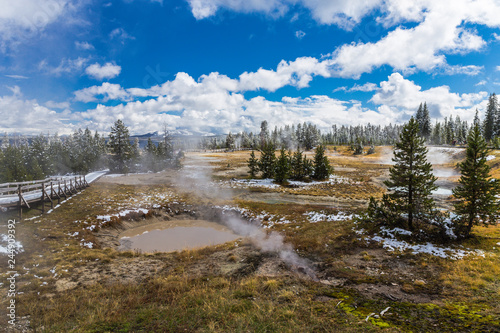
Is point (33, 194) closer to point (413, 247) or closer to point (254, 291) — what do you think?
point (254, 291)

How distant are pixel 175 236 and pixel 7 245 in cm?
1141

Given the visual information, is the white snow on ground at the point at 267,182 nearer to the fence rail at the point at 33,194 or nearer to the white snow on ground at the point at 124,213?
the white snow on ground at the point at 124,213

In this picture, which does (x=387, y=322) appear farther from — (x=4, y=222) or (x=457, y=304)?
(x=4, y=222)

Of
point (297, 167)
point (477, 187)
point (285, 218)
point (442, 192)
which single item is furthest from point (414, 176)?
point (297, 167)

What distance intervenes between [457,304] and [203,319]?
9641 mm

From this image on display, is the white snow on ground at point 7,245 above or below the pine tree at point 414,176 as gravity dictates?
below

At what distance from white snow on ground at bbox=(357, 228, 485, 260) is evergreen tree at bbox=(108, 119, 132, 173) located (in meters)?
57.7

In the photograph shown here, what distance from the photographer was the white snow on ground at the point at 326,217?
21062mm

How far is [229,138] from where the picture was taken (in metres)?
142

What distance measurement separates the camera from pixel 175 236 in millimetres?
21234

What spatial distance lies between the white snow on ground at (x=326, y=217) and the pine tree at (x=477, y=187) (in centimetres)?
827

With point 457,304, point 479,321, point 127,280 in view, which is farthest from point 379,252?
point 127,280

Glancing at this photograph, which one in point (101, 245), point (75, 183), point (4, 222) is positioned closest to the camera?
point (4, 222)

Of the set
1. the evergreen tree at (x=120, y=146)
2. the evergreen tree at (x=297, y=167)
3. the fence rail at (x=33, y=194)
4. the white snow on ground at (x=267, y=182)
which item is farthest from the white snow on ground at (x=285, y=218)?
the evergreen tree at (x=120, y=146)
